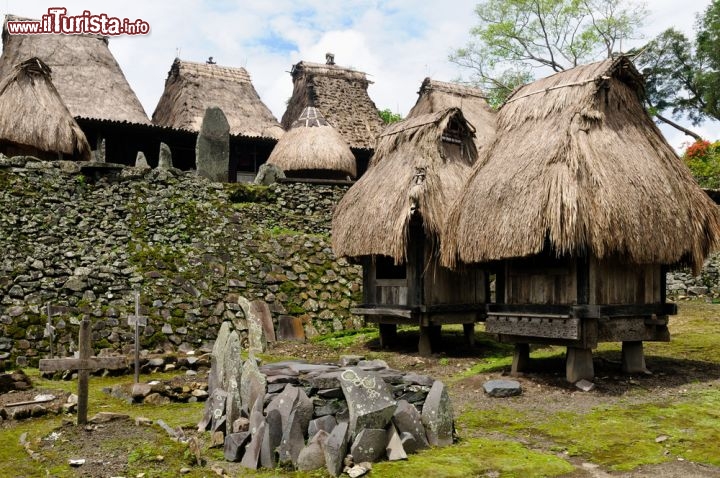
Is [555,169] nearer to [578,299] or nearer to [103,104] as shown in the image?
[578,299]

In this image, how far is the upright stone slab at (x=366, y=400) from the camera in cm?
642

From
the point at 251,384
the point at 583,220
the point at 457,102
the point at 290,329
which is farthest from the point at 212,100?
the point at 251,384

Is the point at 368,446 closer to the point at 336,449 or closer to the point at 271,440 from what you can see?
the point at 336,449

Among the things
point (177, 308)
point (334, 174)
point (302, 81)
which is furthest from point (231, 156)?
point (177, 308)

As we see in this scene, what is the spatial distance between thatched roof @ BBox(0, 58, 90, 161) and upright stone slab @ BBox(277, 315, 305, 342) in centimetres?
858

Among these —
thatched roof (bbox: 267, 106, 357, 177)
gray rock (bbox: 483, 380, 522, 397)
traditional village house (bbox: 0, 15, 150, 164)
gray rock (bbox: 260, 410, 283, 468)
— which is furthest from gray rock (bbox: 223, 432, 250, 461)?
traditional village house (bbox: 0, 15, 150, 164)

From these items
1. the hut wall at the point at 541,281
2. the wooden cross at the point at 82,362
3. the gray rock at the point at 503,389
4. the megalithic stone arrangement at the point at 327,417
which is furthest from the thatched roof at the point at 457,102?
the megalithic stone arrangement at the point at 327,417

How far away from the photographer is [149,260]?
15.0 meters

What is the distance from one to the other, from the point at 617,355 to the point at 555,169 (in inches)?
162

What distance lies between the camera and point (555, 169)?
9.29 metres

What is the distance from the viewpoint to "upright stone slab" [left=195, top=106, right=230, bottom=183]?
19.3m

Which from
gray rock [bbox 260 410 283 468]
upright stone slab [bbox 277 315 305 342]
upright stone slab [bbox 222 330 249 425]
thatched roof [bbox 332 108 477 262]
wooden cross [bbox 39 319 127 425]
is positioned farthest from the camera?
upright stone slab [bbox 277 315 305 342]

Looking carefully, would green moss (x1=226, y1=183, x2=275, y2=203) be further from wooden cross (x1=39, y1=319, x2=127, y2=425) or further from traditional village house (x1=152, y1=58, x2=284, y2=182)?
wooden cross (x1=39, y1=319, x2=127, y2=425)

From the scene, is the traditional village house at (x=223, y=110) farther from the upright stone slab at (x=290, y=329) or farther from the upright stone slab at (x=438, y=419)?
the upright stone slab at (x=438, y=419)
